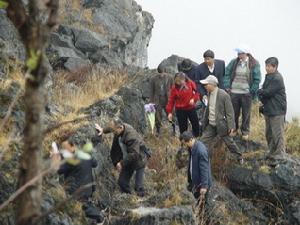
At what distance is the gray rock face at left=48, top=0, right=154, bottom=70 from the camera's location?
2155cm

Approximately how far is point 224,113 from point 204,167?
77.0 inches

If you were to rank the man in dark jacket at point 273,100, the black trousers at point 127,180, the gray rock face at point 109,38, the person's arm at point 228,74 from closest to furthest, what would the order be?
the black trousers at point 127,180 → the man in dark jacket at point 273,100 → the person's arm at point 228,74 → the gray rock face at point 109,38

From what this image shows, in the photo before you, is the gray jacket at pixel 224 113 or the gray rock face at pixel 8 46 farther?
the gray rock face at pixel 8 46

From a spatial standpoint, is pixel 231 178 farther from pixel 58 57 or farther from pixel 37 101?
pixel 37 101

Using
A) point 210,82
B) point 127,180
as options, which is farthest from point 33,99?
point 210,82

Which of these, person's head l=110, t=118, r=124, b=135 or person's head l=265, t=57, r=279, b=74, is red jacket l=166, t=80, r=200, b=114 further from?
person's head l=110, t=118, r=124, b=135

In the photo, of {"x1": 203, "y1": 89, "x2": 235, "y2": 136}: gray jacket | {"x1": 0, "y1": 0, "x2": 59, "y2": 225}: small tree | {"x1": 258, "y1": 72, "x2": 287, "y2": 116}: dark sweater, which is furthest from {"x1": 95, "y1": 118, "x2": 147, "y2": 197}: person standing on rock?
{"x1": 0, "y1": 0, "x2": 59, "y2": 225}: small tree

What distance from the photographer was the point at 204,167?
1084 cm

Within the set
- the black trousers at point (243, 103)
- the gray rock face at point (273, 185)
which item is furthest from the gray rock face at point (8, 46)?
the gray rock face at point (273, 185)

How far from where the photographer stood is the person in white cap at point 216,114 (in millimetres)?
12336

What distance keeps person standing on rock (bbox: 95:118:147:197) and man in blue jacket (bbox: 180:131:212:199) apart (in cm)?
90

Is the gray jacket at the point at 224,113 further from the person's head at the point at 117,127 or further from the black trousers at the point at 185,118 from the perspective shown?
the person's head at the point at 117,127

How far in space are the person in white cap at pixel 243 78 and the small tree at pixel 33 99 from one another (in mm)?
9718

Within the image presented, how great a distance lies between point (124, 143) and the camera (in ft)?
37.6
